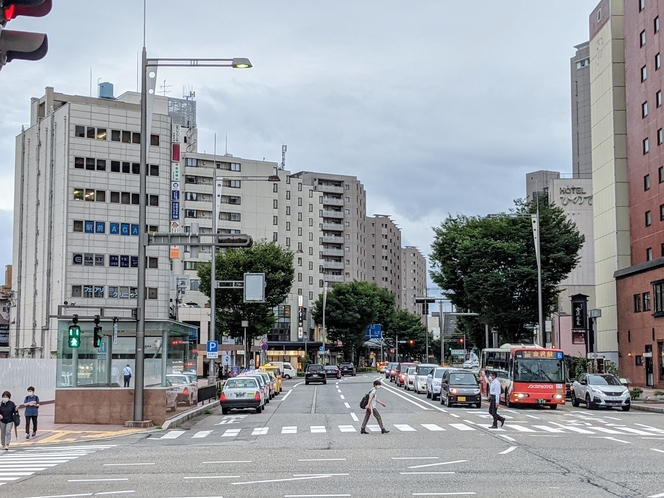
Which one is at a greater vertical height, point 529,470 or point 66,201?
point 66,201

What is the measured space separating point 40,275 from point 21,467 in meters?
66.1

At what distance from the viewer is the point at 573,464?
664 inches

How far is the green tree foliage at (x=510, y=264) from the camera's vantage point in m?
60.6

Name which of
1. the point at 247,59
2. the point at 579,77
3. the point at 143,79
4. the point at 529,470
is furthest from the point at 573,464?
the point at 579,77

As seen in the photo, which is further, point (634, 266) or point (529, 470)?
point (634, 266)

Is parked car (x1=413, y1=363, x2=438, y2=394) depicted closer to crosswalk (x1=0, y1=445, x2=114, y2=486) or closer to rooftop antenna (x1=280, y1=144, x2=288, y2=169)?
crosswalk (x1=0, y1=445, x2=114, y2=486)

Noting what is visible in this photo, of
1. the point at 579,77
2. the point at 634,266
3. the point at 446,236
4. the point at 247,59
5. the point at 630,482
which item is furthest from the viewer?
the point at 579,77

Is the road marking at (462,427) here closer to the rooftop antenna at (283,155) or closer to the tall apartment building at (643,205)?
the tall apartment building at (643,205)

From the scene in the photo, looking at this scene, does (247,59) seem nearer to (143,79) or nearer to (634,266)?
(143,79)

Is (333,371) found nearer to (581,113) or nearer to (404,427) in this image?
(404,427)

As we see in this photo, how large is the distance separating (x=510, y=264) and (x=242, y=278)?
Result: 70.1 feet

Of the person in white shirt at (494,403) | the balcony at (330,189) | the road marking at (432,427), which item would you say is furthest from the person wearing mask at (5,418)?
the balcony at (330,189)

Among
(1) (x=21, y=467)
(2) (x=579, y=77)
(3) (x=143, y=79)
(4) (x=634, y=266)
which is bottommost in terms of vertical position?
(1) (x=21, y=467)

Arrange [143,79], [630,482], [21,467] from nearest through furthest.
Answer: [630,482], [21,467], [143,79]
